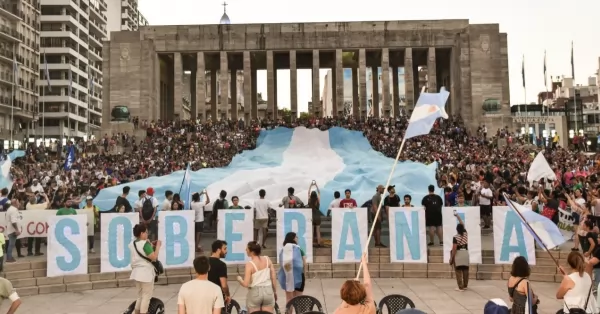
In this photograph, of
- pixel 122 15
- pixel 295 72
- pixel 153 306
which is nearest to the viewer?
pixel 153 306

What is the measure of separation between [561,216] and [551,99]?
12820cm

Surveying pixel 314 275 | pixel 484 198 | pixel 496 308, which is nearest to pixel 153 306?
pixel 496 308

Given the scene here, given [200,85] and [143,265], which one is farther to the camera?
[200,85]

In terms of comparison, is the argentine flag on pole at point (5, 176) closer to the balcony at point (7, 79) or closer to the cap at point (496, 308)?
the cap at point (496, 308)

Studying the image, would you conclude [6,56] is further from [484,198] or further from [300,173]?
[484,198]

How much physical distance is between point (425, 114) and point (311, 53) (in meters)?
43.7

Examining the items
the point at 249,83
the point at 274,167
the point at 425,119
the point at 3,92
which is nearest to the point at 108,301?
Answer: the point at 425,119

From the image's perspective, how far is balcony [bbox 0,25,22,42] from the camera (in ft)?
207

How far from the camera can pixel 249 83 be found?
5166 cm

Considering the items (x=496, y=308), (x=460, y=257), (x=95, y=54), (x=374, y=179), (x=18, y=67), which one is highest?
(x=95, y=54)

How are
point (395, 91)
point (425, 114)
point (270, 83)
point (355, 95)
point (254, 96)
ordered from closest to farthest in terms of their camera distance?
point (425, 114) < point (270, 83) < point (254, 96) < point (395, 91) < point (355, 95)

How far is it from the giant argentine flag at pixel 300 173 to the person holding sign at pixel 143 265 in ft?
27.9

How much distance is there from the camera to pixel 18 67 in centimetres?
6550

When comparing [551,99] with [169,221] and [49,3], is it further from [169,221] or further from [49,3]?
[169,221]
